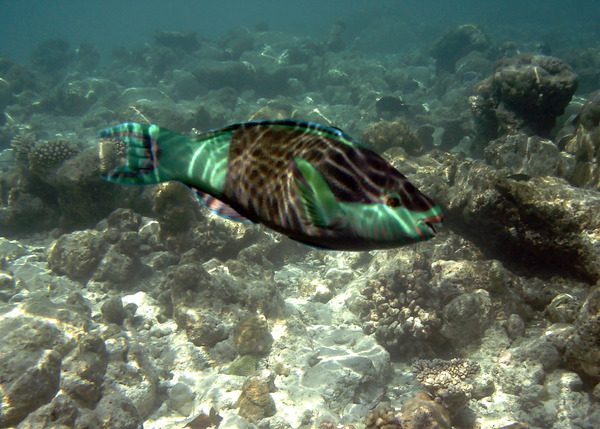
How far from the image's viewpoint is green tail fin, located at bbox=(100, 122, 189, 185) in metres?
1.06

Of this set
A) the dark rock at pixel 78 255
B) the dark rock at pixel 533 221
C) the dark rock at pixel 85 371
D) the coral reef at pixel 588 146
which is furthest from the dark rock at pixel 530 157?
the dark rock at pixel 78 255

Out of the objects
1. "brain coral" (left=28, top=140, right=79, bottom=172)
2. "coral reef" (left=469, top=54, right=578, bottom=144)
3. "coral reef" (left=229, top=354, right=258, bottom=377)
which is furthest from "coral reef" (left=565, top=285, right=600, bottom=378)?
"brain coral" (left=28, top=140, right=79, bottom=172)

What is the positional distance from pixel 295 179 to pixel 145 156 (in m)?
0.53

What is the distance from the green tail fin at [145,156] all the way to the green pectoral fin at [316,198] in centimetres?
45

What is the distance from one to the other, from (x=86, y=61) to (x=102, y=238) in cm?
3275

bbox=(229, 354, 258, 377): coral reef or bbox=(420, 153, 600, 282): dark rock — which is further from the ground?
bbox=(420, 153, 600, 282): dark rock

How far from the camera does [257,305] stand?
6461 mm

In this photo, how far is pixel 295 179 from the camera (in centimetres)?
94

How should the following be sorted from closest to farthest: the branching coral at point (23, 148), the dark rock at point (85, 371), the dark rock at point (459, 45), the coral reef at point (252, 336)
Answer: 1. the dark rock at point (85, 371)
2. the coral reef at point (252, 336)
3. the branching coral at point (23, 148)
4. the dark rock at point (459, 45)

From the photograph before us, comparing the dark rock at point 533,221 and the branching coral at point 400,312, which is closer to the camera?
the dark rock at point 533,221

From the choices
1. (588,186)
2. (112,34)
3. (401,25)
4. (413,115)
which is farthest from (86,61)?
(112,34)

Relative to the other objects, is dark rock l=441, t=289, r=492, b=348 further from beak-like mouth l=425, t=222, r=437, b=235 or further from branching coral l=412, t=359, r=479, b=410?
beak-like mouth l=425, t=222, r=437, b=235

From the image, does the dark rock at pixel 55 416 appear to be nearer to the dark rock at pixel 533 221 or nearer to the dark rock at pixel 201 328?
the dark rock at pixel 201 328

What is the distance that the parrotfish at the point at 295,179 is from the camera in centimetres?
87
